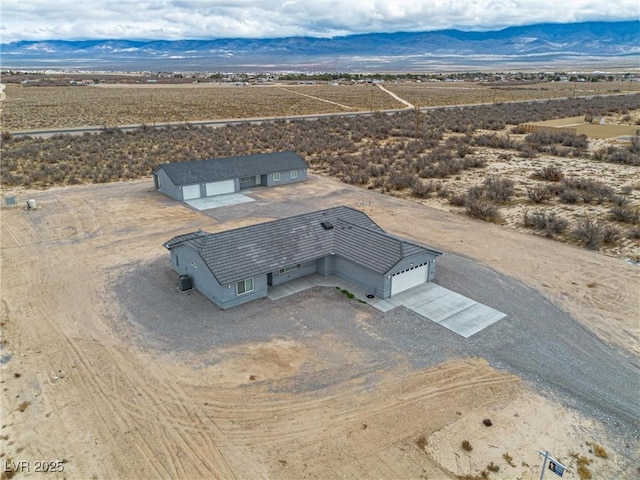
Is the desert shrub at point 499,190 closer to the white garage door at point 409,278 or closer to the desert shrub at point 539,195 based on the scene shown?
the desert shrub at point 539,195

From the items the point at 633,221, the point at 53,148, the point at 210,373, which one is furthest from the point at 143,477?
the point at 53,148

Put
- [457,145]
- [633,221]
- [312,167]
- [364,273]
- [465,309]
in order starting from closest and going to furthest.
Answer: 1. [465,309]
2. [364,273]
3. [633,221]
4. [312,167]
5. [457,145]

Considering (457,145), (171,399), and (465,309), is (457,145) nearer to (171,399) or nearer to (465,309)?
(465,309)

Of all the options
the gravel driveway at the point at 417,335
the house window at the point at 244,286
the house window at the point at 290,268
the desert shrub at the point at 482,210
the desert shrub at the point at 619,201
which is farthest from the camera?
the desert shrub at the point at 619,201

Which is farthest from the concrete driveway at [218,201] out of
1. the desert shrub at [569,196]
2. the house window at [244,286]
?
the desert shrub at [569,196]

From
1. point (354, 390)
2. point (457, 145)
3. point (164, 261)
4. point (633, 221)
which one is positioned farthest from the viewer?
point (457, 145)

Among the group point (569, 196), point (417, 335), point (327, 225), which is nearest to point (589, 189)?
point (569, 196)

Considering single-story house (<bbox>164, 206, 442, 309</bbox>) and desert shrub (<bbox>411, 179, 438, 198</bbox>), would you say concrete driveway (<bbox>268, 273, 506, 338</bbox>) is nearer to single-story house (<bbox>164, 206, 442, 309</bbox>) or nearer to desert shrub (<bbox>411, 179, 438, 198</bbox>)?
single-story house (<bbox>164, 206, 442, 309</bbox>)
